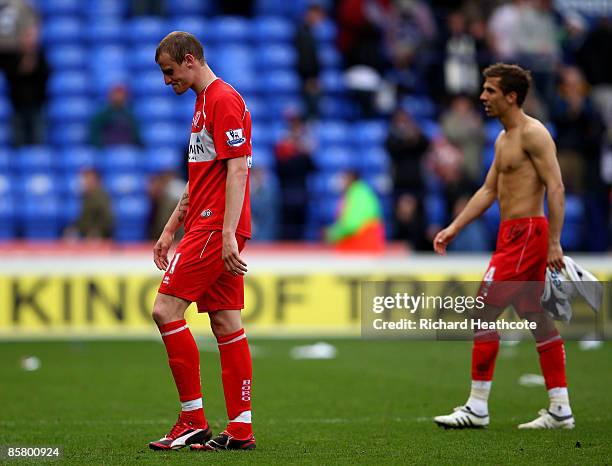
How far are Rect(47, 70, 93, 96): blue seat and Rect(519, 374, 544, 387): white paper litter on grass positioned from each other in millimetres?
11402

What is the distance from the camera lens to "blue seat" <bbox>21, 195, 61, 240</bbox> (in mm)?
18828

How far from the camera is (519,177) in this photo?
825 centimetres

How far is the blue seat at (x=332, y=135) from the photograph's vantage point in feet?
67.8

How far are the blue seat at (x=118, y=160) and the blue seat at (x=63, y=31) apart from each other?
2990 millimetres

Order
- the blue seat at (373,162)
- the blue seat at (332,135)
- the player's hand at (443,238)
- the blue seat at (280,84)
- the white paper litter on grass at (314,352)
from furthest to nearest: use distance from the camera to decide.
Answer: the blue seat at (280,84), the blue seat at (332,135), the blue seat at (373,162), the white paper litter on grass at (314,352), the player's hand at (443,238)

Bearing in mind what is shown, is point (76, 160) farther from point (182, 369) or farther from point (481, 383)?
point (182, 369)

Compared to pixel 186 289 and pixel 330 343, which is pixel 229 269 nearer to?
pixel 186 289

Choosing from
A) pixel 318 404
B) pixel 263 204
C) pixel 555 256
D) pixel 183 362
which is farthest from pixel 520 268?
pixel 263 204

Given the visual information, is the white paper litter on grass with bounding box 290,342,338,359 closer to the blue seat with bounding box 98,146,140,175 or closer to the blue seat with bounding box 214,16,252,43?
the blue seat with bounding box 98,146,140,175

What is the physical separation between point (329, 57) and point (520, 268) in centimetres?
1420

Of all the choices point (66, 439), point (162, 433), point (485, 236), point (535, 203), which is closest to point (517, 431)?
point (535, 203)

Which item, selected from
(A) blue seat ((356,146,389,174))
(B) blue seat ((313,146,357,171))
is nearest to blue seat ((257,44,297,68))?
(B) blue seat ((313,146,357,171))

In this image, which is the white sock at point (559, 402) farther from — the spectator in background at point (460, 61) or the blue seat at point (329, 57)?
the blue seat at point (329, 57)

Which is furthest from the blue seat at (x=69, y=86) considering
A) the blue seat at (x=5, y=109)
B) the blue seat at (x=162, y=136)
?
the blue seat at (x=162, y=136)
